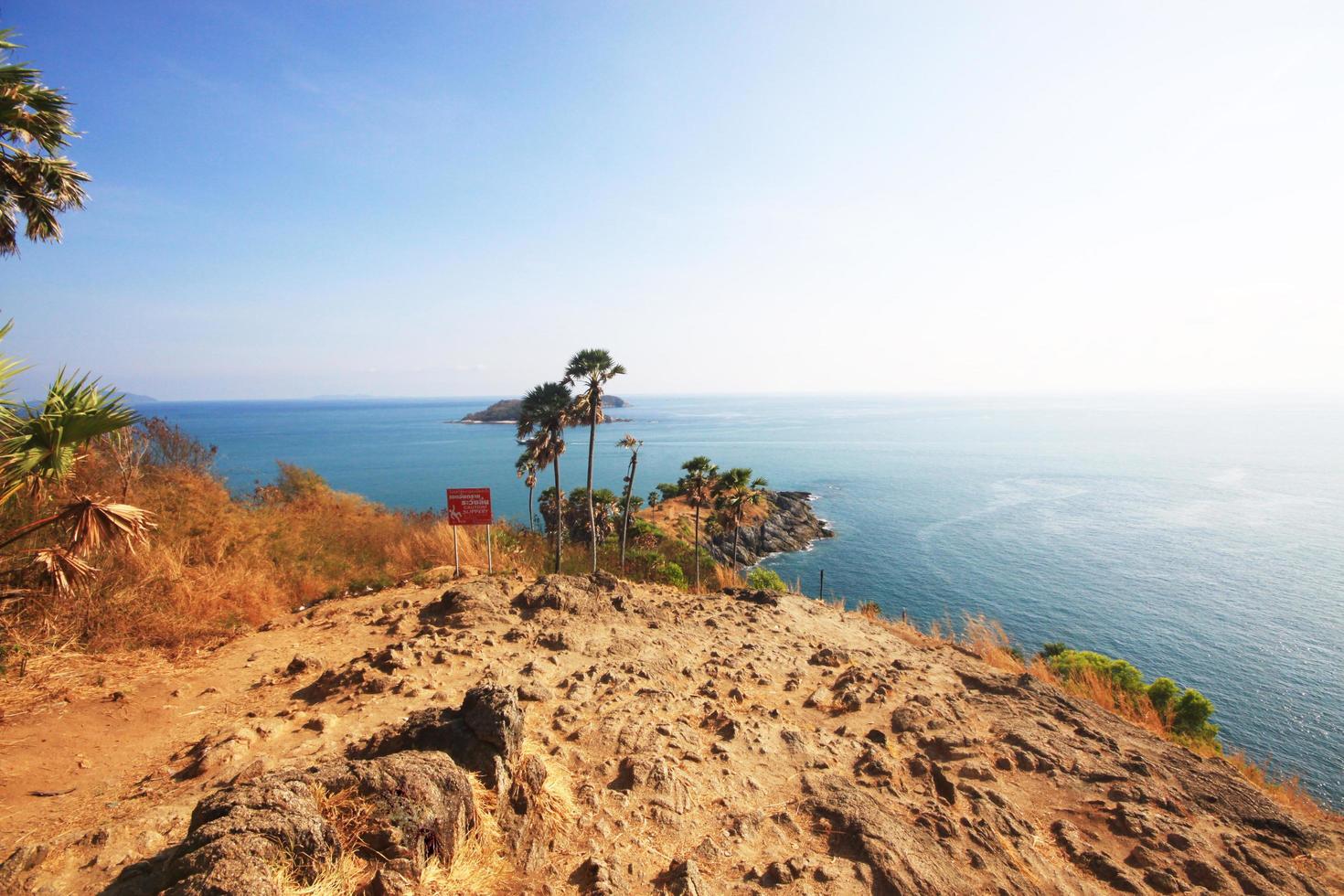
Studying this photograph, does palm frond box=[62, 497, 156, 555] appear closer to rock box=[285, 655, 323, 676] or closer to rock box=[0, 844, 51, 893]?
rock box=[0, 844, 51, 893]

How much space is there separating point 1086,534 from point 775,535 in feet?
112

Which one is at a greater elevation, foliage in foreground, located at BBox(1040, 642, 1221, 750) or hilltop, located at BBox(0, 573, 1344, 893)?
hilltop, located at BBox(0, 573, 1344, 893)

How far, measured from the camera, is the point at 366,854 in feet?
12.5

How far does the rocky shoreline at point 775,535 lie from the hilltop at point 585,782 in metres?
42.5

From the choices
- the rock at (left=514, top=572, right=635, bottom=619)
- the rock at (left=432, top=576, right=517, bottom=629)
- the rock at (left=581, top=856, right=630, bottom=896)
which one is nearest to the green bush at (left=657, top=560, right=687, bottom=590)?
the rock at (left=514, top=572, right=635, bottom=619)

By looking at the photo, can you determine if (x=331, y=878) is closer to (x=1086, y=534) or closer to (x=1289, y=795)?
(x=1289, y=795)

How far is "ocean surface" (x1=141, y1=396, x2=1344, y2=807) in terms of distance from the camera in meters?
32.2

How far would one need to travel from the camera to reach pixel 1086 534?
5772 centimetres

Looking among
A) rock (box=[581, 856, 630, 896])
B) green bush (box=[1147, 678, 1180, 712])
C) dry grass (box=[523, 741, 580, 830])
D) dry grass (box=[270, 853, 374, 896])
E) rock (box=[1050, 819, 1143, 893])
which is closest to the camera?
dry grass (box=[270, 853, 374, 896])

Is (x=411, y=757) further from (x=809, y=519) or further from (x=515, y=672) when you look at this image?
(x=809, y=519)

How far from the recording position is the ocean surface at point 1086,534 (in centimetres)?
3225

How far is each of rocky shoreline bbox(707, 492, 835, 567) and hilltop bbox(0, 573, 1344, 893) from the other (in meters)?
42.5

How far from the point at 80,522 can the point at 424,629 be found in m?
4.99

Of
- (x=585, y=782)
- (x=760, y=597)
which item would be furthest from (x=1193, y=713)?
(x=585, y=782)
